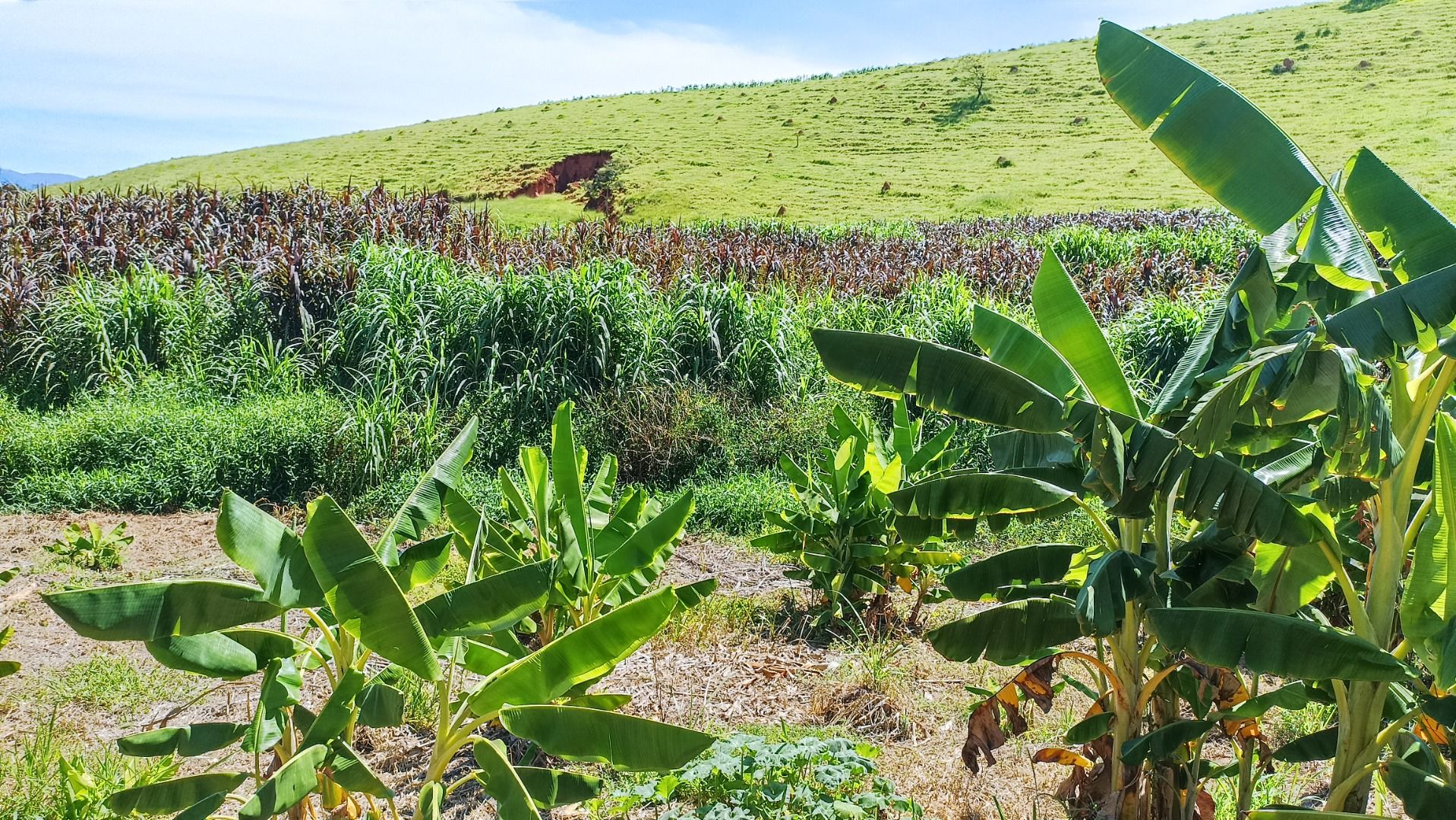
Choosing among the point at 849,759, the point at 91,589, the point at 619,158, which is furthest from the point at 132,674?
the point at 619,158

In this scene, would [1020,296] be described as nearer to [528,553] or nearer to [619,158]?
[528,553]

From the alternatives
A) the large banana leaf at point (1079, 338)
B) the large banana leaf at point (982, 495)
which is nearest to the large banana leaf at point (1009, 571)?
the large banana leaf at point (982, 495)

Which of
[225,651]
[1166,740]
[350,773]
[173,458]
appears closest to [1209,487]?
[1166,740]

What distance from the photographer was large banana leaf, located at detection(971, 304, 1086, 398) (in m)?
2.90

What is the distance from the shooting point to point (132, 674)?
172 inches

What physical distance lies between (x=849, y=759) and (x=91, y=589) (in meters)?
2.21

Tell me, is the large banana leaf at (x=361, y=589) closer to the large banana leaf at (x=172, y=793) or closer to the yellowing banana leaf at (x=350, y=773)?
the yellowing banana leaf at (x=350, y=773)

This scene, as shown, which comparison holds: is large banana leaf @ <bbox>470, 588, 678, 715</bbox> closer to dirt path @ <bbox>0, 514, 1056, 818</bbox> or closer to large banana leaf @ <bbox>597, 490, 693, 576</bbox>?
large banana leaf @ <bbox>597, 490, 693, 576</bbox>

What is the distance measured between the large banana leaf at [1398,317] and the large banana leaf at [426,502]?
2380 millimetres

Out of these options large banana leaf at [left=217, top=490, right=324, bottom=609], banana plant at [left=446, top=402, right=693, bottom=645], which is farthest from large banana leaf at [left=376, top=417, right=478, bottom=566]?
large banana leaf at [left=217, top=490, right=324, bottom=609]

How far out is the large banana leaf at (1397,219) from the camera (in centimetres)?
262

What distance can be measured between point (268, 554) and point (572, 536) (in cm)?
190

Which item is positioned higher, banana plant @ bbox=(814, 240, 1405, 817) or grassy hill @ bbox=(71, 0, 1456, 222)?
grassy hill @ bbox=(71, 0, 1456, 222)

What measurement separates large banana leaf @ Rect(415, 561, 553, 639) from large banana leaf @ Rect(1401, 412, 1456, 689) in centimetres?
214
